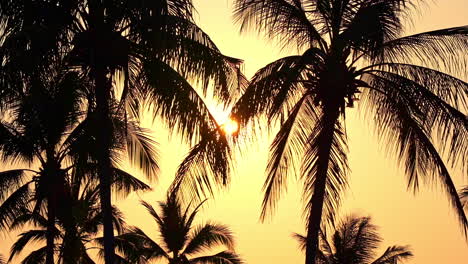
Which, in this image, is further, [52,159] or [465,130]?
[52,159]

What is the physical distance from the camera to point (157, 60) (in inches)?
766

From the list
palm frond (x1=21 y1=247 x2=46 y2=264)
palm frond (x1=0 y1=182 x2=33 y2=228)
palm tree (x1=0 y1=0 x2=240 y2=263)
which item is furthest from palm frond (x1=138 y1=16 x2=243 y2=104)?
palm frond (x1=21 y1=247 x2=46 y2=264)

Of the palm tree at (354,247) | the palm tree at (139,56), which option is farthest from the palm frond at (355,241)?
the palm tree at (139,56)

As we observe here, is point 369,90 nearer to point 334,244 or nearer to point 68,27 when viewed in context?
point 68,27

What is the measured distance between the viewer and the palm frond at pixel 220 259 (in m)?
→ 41.4

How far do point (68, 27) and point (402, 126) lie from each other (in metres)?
7.22

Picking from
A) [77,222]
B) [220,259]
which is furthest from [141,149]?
[220,259]

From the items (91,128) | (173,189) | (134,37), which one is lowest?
(173,189)

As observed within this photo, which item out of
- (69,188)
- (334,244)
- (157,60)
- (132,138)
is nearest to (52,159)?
(69,188)

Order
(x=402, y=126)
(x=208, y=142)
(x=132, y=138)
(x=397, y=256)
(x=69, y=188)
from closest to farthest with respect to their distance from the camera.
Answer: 1. (x=208, y=142)
2. (x=402, y=126)
3. (x=132, y=138)
4. (x=69, y=188)
5. (x=397, y=256)

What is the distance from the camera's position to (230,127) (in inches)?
771

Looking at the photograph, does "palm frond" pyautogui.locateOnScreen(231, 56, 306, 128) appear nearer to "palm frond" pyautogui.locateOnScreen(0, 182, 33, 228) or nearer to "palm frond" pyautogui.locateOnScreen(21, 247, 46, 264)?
"palm frond" pyautogui.locateOnScreen(0, 182, 33, 228)

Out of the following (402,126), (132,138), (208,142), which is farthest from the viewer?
(132,138)

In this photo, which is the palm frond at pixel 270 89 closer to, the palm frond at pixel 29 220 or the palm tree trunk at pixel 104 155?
the palm tree trunk at pixel 104 155
